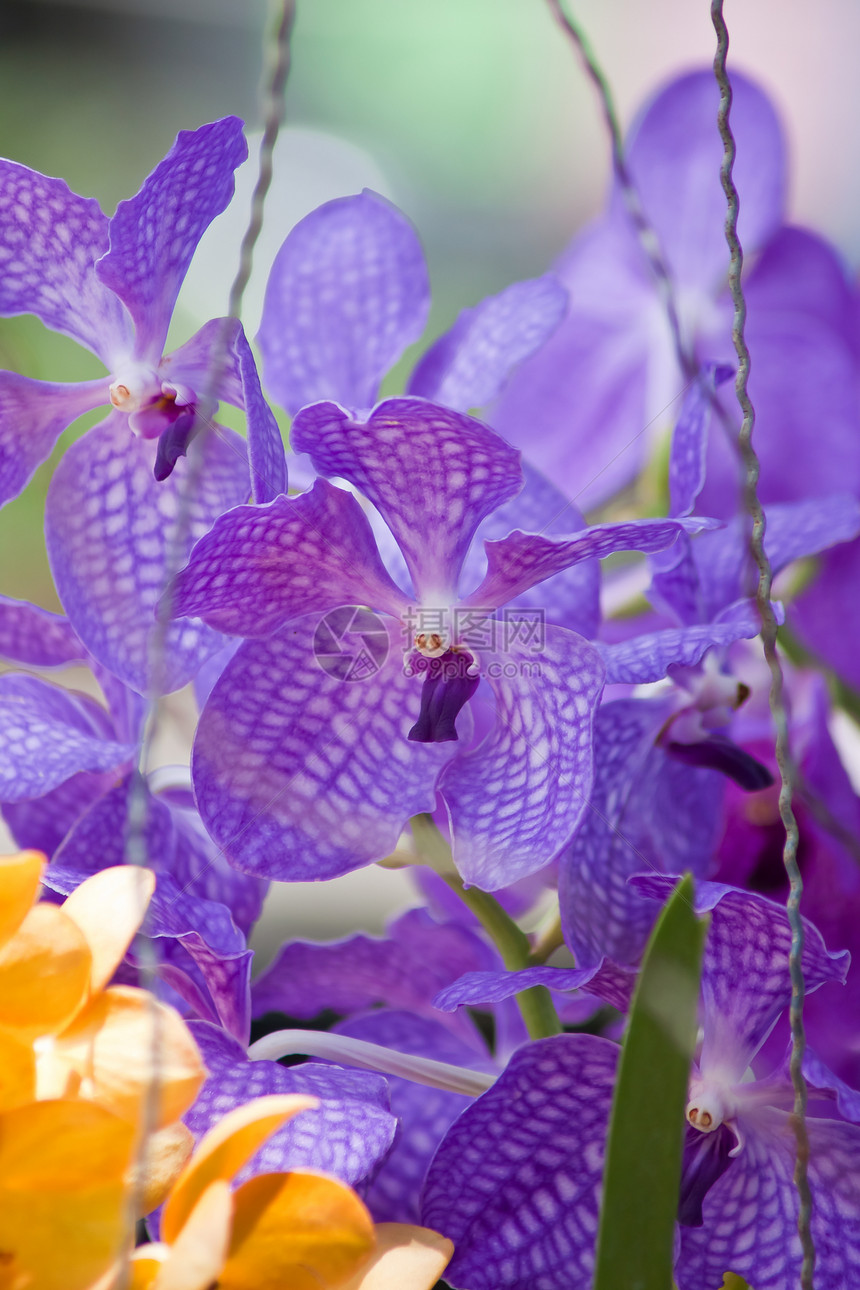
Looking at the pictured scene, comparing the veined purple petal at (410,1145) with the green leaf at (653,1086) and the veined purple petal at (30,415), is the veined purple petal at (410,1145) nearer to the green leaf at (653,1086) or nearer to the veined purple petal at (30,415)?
the green leaf at (653,1086)

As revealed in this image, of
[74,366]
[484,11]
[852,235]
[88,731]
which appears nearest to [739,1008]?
[88,731]

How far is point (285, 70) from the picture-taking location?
26 cm

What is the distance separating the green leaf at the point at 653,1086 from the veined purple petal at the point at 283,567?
0.13m

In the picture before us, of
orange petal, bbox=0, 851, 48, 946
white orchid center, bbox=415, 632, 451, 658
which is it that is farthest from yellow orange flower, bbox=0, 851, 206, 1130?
white orchid center, bbox=415, 632, 451, 658

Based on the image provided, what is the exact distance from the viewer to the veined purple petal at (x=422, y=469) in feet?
0.92

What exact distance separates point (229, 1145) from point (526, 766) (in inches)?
Result: 5.0

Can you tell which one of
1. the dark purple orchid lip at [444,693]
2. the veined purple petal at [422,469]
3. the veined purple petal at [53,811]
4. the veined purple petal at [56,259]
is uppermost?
the veined purple petal at [56,259]

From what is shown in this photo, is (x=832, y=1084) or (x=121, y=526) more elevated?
(x=121, y=526)

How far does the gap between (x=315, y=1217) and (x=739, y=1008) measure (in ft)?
0.46

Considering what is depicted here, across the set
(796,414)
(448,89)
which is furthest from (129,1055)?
(448,89)

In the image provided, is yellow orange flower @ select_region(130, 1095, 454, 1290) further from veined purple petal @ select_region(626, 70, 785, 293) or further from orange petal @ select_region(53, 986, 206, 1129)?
veined purple petal @ select_region(626, 70, 785, 293)

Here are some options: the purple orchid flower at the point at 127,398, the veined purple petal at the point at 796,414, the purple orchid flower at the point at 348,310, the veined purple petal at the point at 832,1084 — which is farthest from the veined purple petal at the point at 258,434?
the veined purple petal at the point at 796,414

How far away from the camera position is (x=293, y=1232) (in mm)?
252
